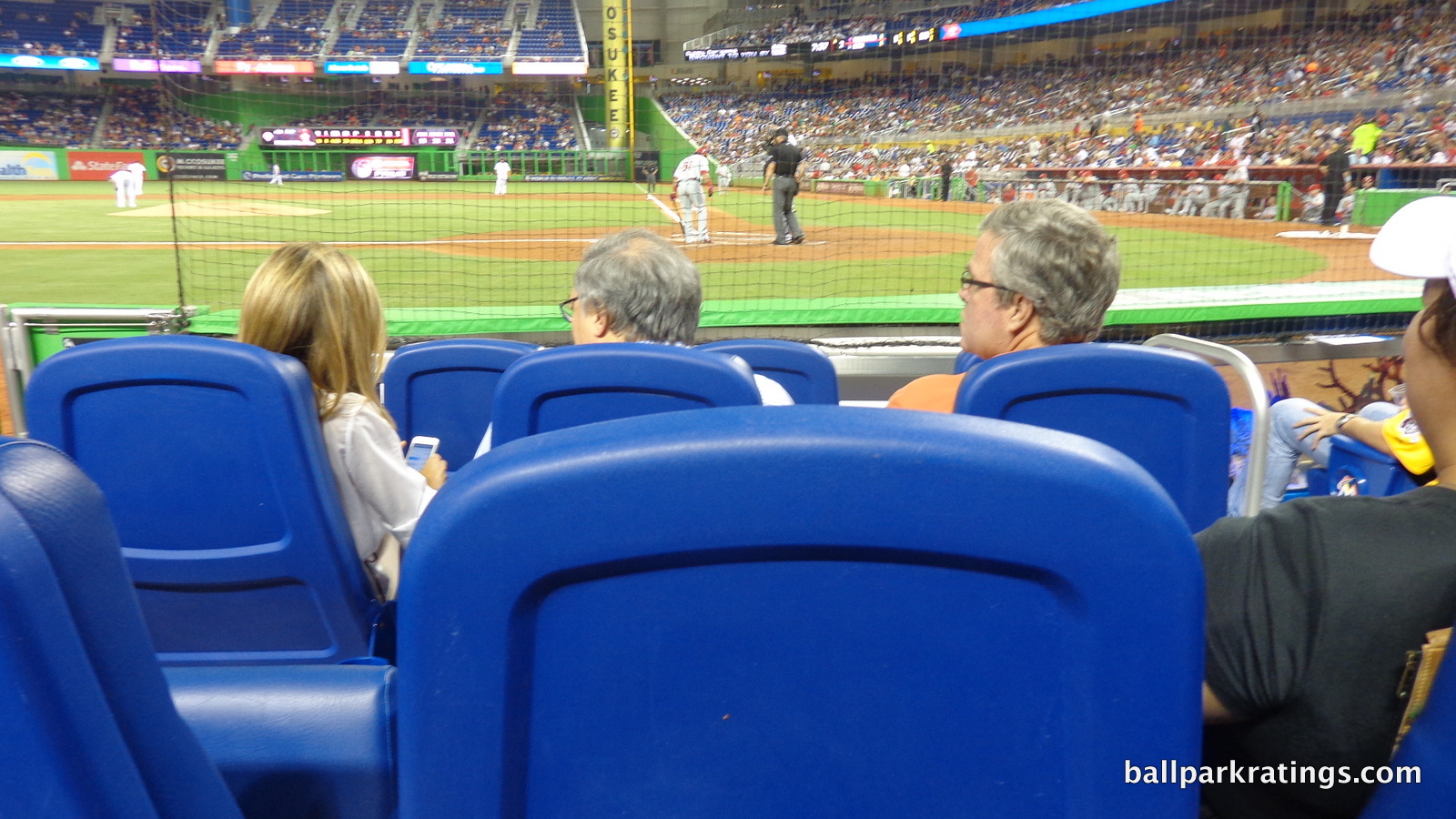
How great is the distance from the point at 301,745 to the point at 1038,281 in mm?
1587

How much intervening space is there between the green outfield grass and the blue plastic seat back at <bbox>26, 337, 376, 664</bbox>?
12.1ft

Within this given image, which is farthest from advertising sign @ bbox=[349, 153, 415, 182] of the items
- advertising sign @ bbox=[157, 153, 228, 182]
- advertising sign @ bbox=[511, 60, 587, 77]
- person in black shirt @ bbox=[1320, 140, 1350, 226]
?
person in black shirt @ bbox=[1320, 140, 1350, 226]

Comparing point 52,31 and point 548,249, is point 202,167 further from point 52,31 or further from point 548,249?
point 548,249

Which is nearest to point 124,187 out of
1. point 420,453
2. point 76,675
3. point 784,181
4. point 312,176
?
point 312,176

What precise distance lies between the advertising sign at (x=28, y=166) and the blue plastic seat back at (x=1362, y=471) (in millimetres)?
31691

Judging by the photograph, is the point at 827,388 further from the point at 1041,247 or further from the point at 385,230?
the point at 385,230

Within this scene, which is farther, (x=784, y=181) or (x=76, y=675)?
(x=784, y=181)

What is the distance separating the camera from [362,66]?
26.4 meters

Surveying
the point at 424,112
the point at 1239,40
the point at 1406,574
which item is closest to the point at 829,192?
the point at 1239,40

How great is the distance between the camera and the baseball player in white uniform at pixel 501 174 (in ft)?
67.7

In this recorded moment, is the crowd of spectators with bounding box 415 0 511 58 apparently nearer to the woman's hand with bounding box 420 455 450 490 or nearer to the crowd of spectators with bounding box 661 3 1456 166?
the crowd of spectators with bounding box 661 3 1456 166

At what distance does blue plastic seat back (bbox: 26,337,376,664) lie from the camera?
53.4 inches

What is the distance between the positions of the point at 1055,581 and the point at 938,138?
19564 mm

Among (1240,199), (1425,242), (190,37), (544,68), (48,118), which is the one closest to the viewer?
(1425,242)
